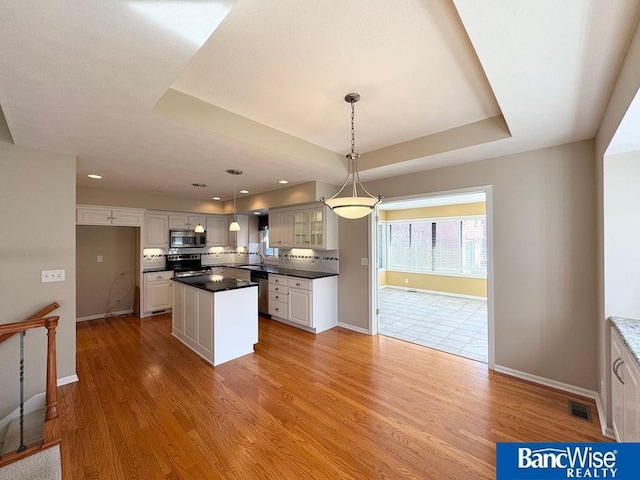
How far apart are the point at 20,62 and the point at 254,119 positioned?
1577 millimetres

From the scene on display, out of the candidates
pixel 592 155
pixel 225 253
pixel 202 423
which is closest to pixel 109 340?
pixel 202 423

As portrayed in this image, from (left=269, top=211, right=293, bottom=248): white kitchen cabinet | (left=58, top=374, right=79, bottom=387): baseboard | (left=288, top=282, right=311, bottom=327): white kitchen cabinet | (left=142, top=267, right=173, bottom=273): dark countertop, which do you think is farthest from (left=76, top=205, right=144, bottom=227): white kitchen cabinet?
(left=288, top=282, right=311, bottom=327): white kitchen cabinet

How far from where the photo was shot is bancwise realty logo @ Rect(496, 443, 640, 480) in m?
1.51

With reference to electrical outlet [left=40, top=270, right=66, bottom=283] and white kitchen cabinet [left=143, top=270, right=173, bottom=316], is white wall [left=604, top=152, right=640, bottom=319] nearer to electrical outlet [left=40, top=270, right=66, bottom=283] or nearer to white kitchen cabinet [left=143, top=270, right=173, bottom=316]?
electrical outlet [left=40, top=270, right=66, bottom=283]

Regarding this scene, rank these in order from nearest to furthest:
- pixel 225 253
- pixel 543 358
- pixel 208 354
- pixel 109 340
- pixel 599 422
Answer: pixel 599 422 < pixel 543 358 < pixel 208 354 < pixel 109 340 < pixel 225 253

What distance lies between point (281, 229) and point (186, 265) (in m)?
2.41

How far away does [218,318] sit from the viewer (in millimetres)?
3322

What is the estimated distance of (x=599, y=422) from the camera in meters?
2.24

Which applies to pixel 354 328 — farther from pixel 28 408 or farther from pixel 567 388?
pixel 28 408

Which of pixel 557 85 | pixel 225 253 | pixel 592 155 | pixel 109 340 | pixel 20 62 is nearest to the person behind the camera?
pixel 20 62

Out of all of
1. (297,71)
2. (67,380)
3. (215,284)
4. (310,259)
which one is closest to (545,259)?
(297,71)

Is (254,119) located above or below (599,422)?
above

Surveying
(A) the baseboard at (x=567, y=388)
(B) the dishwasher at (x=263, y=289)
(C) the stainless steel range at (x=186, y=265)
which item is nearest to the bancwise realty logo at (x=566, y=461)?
(A) the baseboard at (x=567, y=388)

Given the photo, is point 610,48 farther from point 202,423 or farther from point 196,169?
point 196,169
